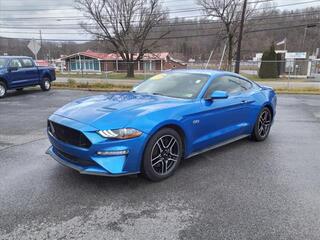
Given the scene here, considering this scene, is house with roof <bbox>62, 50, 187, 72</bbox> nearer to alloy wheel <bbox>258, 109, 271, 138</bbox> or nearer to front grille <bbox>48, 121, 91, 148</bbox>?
alloy wheel <bbox>258, 109, 271, 138</bbox>

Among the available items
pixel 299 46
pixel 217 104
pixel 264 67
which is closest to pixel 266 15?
pixel 264 67

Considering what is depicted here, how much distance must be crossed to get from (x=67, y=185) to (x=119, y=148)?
0.95 meters

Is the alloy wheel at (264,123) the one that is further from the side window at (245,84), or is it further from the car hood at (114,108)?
the car hood at (114,108)

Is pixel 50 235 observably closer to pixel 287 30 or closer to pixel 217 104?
pixel 217 104

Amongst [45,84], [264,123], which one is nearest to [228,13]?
[45,84]

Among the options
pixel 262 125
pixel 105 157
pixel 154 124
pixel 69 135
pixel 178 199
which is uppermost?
pixel 154 124

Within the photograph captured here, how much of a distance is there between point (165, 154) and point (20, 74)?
39.1 ft

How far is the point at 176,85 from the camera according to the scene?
4.87 m

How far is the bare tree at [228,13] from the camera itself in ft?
114

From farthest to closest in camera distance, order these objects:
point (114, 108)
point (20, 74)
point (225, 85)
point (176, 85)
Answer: point (20, 74), point (225, 85), point (176, 85), point (114, 108)

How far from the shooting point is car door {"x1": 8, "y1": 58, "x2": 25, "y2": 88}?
43.2ft

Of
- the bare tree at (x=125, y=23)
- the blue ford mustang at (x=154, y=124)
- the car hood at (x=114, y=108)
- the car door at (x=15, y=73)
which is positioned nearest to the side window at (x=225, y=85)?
the blue ford mustang at (x=154, y=124)

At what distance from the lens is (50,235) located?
2748 millimetres

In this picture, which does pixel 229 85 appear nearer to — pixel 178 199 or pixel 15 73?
pixel 178 199
